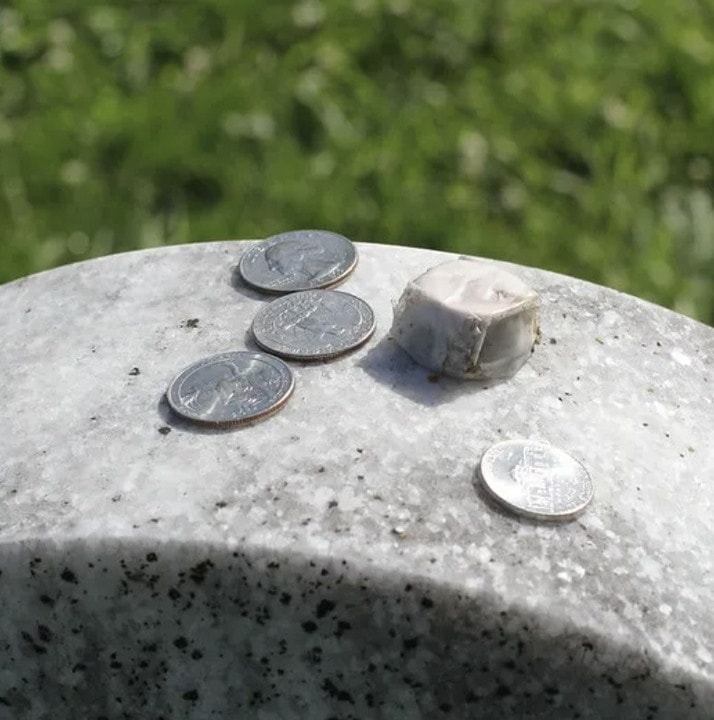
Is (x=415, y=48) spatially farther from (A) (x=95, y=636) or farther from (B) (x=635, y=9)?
(A) (x=95, y=636)

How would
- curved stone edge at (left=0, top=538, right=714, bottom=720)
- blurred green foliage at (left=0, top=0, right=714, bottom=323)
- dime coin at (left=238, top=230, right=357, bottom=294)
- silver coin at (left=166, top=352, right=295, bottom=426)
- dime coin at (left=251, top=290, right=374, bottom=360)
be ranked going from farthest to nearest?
blurred green foliage at (left=0, top=0, right=714, bottom=323) → dime coin at (left=238, top=230, right=357, bottom=294) → dime coin at (left=251, top=290, right=374, bottom=360) → silver coin at (left=166, top=352, right=295, bottom=426) → curved stone edge at (left=0, top=538, right=714, bottom=720)

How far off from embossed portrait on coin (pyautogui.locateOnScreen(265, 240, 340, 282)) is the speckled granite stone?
216 mm

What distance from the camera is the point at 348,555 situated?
1.34 m

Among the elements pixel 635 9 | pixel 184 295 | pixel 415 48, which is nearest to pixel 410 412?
pixel 184 295

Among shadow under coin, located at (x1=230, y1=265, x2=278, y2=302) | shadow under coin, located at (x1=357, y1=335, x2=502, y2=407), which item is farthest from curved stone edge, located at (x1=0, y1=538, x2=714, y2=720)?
shadow under coin, located at (x1=230, y1=265, x2=278, y2=302)

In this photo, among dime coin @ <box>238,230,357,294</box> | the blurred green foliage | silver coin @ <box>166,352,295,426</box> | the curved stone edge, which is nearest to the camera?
the curved stone edge

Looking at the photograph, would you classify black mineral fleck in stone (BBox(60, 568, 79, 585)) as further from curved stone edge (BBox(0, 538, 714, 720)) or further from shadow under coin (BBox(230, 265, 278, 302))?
shadow under coin (BBox(230, 265, 278, 302))

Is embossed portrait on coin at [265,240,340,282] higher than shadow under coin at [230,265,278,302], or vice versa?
embossed portrait on coin at [265,240,340,282]

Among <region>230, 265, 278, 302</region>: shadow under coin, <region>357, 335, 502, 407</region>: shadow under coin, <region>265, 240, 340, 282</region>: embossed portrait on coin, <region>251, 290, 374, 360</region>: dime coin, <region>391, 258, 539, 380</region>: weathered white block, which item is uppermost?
<region>391, 258, 539, 380</region>: weathered white block

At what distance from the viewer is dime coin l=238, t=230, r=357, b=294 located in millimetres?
1790

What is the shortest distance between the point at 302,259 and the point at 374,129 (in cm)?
168

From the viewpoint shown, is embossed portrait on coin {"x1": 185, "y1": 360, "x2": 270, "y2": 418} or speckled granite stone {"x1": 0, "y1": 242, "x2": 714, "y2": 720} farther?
embossed portrait on coin {"x1": 185, "y1": 360, "x2": 270, "y2": 418}

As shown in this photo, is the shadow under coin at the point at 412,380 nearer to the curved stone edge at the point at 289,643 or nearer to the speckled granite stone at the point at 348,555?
the speckled granite stone at the point at 348,555

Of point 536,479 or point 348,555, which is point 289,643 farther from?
point 536,479
